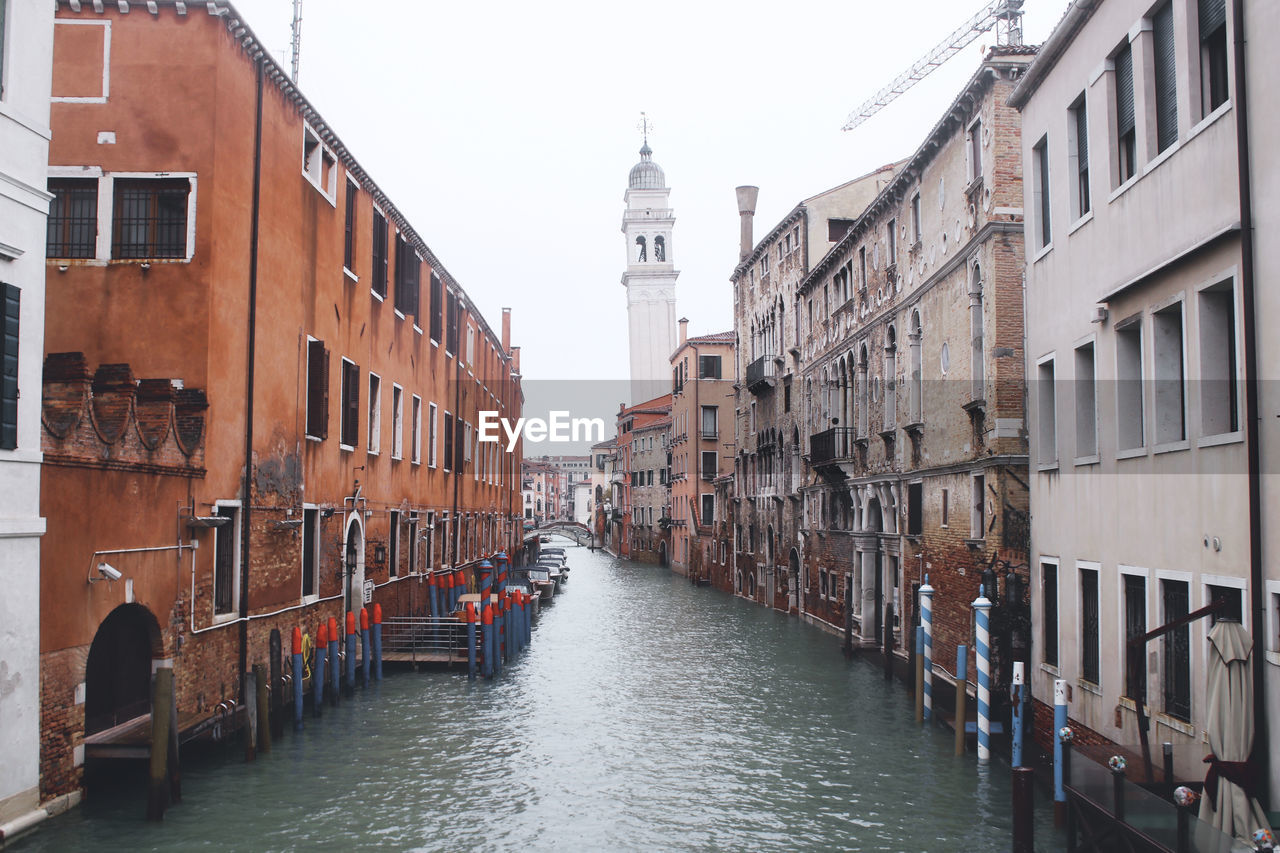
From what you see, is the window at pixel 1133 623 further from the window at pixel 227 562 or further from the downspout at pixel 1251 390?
the window at pixel 227 562

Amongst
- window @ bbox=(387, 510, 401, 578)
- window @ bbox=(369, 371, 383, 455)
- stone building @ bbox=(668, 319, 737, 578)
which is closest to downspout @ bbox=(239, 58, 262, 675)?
window @ bbox=(369, 371, 383, 455)

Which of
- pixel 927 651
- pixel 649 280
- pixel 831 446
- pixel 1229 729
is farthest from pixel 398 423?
pixel 649 280

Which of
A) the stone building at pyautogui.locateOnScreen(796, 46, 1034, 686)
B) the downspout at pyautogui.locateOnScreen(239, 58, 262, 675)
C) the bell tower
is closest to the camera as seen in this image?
the downspout at pyautogui.locateOnScreen(239, 58, 262, 675)

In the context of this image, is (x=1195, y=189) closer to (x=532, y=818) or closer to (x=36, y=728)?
(x=532, y=818)

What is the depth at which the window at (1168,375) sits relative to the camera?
30.7 feet

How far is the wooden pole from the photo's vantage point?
995 centimetres

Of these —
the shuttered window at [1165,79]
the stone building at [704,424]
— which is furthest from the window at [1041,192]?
the stone building at [704,424]

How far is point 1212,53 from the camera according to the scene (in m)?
8.59

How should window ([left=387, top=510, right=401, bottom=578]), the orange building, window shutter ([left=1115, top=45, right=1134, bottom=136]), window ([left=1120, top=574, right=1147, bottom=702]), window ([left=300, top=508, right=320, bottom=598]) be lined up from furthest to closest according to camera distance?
window ([left=387, top=510, right=401, bottom=578]) < window ([left=300, top=508, right=320, bottom=598]) < window shutter ([left=1115, top=45, right=1134, bottom=136]) < the orange building < window ([left=1120, top=574, right=1147, bottom=702])

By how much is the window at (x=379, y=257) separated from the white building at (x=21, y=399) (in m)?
10.2

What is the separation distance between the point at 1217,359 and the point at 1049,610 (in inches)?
184

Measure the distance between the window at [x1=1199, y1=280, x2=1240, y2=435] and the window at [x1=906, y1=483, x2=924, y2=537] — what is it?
10009 millimetres

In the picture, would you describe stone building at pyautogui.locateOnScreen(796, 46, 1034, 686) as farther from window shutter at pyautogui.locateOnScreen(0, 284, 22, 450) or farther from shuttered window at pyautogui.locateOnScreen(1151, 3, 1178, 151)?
window shutter at pyautogui.locateOnScreen(0, 284, 22, 450)

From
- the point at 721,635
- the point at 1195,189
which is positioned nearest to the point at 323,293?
the point at 1195,189
